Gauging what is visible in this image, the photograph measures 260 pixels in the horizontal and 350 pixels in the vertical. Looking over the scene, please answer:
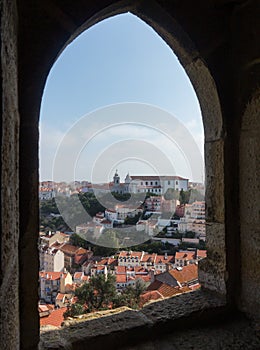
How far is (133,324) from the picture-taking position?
1.34 meters

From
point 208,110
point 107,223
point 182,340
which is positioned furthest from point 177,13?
point 182,340

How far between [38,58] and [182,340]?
122 cm

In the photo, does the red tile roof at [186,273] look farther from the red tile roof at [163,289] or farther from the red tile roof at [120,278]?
the red tile roof at [120,278]

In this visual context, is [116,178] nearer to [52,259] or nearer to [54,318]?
[52,259]

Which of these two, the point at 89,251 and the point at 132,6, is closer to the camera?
the point at 132,6

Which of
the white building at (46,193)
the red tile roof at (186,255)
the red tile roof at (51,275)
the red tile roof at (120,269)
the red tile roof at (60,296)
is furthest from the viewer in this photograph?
the red tile roof at (186,255)

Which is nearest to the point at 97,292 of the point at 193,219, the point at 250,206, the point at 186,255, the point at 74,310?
the point at 74,310

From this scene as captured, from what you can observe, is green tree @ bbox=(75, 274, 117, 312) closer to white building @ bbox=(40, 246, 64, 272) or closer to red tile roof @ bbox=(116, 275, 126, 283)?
red tile roof @ bbox=(116, 275, 126, 283)

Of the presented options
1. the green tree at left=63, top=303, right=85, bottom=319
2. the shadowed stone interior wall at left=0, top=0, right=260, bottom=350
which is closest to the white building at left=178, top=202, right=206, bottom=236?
the shadowed stone interior wall at left=0, top=0, right=260, bottom=350

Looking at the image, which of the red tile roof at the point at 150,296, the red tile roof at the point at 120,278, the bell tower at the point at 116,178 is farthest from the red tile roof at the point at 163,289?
the bell tower at the point at 116,178

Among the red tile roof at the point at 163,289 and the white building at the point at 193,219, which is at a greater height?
the white building at the point at 193,219

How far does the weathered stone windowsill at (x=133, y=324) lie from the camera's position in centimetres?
123

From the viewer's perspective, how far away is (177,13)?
56.8 inches

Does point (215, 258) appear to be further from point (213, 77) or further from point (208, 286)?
point (213, 77)
